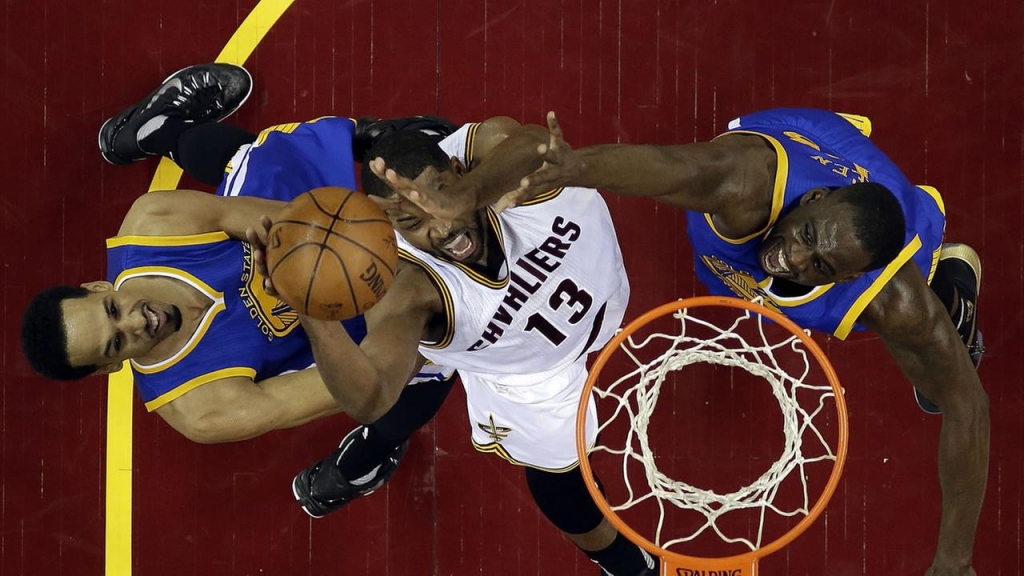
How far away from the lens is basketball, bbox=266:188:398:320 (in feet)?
7.28

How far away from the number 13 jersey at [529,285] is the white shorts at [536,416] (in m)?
0.11

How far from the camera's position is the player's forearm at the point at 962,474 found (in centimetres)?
322

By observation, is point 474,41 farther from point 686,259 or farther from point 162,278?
point 162,278

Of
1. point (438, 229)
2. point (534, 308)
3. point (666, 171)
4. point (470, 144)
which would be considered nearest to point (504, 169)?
point (438, 229)

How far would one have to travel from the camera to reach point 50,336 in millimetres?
2822

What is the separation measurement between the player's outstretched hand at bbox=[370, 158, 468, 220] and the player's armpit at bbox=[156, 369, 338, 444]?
111 centimetres

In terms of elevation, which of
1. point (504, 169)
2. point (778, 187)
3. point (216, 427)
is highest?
point (504, 169)

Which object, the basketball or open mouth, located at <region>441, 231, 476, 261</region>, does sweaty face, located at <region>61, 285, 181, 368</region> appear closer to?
the basketball

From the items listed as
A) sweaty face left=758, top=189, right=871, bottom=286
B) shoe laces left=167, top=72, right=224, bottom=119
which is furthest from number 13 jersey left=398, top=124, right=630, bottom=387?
shoe laces left=167, top=72, right=224, bottom=119

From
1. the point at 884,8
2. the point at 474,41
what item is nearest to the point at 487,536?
the point at 474,41

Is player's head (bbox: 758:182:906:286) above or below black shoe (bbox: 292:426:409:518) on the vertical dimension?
above

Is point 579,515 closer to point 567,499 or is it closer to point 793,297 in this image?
point 567,499

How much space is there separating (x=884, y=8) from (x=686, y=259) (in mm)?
1536

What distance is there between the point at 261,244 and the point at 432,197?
0.46 metres
